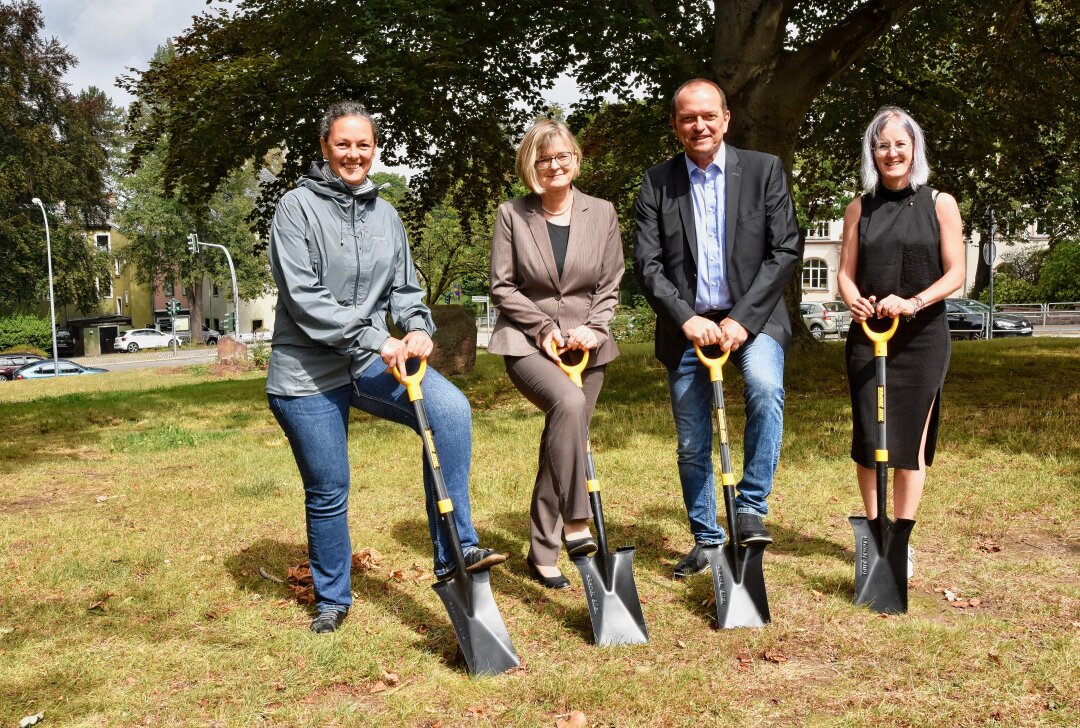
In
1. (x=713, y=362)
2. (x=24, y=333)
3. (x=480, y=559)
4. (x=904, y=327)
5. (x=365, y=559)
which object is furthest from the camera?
(x=24, y=333)

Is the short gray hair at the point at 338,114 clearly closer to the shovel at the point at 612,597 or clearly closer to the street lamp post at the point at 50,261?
the shovel at the point at 612,597

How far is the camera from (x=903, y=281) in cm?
431

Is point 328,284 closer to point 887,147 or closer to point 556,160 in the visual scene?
point 556,160

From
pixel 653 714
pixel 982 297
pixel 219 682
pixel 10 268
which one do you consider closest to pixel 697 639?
pixel 653 714

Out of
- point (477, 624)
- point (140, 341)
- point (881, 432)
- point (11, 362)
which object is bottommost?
point (140, 341)

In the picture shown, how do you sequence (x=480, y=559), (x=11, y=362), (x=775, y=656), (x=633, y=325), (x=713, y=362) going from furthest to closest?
1. (x=11, y=362)
2. (x=633, y=325)
3. (x=713, y=362)
4. (x=480, y=559)
5. (x=775, y=656)

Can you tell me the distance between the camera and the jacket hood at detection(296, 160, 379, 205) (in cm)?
402

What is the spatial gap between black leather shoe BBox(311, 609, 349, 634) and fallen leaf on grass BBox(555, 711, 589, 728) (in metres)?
1.29

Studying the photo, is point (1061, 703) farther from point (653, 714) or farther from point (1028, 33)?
point (1028, 33)

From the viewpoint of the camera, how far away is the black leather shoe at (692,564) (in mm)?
4616

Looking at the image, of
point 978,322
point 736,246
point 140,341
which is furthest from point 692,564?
point 140,341

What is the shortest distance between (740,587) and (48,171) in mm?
43763

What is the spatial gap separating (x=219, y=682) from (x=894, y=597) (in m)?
2.77

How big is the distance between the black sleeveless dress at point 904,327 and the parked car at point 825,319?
3047cm
